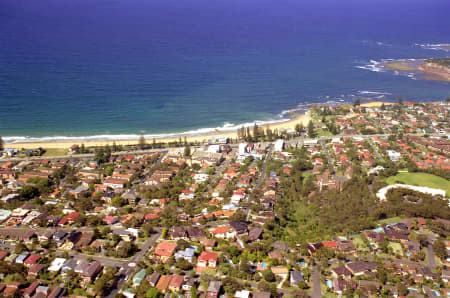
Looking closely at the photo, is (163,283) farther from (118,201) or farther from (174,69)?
(174,69)

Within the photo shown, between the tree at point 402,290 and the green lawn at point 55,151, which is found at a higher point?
the green lawn at point 55,151

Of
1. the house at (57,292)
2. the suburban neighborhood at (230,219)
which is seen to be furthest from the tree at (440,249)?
the house at (57,292)

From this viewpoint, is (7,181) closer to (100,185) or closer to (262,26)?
(100,185)

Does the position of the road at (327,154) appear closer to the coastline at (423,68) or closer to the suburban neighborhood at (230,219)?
the suburban neighborhood at (230,219)

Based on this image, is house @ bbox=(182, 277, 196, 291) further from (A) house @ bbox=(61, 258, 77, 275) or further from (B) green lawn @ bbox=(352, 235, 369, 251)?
(B) green lawn @ bbox=(352, 235, 369, 251)

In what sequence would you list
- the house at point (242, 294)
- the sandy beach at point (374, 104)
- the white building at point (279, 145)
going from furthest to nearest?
the sandy beach at point (374, 104) → the white building at point (279, 145) → the house at point (242, 294)

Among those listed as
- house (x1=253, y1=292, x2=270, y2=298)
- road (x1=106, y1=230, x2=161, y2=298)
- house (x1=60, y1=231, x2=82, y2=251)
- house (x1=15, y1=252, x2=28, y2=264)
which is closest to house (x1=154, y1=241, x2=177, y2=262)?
road (x1=106, y1=230, x2=161, y2=298)

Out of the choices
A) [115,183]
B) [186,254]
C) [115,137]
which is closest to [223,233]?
[186,254]
